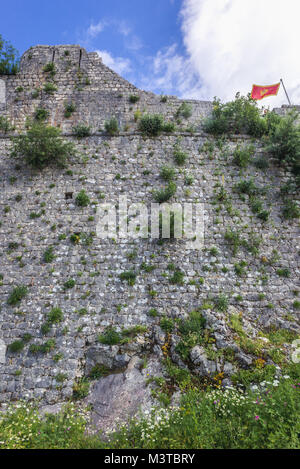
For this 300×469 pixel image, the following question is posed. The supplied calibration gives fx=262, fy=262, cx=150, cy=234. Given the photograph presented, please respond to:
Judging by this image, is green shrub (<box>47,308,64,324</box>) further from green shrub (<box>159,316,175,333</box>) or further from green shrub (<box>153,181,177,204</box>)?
green shrub (<box>153,181,177,204</box>)

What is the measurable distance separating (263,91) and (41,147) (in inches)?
400

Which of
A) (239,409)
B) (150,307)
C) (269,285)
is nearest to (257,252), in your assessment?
(269,285)

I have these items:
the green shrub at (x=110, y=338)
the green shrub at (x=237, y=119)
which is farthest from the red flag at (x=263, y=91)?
the green shrub at (x=110, y=338)

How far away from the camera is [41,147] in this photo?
32.1ft

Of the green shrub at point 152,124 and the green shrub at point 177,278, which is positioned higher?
the green shrub at point 152,124

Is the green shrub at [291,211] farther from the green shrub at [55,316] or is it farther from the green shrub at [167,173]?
the green shrub at [55,316]

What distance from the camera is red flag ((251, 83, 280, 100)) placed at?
12.0 m

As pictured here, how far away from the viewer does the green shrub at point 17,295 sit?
791cm

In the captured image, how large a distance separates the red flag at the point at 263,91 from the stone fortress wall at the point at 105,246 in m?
2.70

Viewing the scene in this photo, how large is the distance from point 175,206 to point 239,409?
6.36 m

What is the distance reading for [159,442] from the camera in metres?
4.72

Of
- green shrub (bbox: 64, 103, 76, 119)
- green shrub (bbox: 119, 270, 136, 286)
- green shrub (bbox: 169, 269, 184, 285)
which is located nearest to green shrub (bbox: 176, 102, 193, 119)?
green shrub (bbox: 64, 103, 76, 119)

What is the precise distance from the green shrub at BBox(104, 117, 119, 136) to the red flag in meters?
6.45
